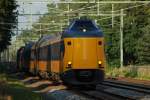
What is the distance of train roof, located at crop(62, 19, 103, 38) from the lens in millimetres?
30328

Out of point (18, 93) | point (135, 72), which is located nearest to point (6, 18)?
point (135, 72)

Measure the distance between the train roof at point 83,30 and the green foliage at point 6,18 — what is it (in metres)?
16.1

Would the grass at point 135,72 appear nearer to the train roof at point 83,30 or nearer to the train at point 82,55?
the train roof at point 83,30

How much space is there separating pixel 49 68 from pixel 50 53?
1061 millimetres

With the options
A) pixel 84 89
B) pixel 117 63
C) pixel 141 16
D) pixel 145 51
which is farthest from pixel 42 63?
pixel 141 16

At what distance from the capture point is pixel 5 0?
151ft

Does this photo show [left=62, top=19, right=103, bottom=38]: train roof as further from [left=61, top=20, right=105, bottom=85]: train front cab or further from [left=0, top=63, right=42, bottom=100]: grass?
[left=0, top=63, right=42, bottom=100]: grass

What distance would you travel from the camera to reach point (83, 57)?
30.2 metres

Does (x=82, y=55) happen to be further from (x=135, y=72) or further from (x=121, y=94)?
(x=135, y=72)

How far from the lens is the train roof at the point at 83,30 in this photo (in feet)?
99.5

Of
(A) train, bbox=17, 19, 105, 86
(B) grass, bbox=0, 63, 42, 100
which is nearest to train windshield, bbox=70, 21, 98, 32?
(A) train, bbox=17, 19, 105, 86

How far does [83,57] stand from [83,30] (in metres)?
1.42

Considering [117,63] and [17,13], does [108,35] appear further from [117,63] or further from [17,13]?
[17,13]

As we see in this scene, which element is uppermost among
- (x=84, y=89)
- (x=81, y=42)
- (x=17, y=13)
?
(x=17, y=13)
